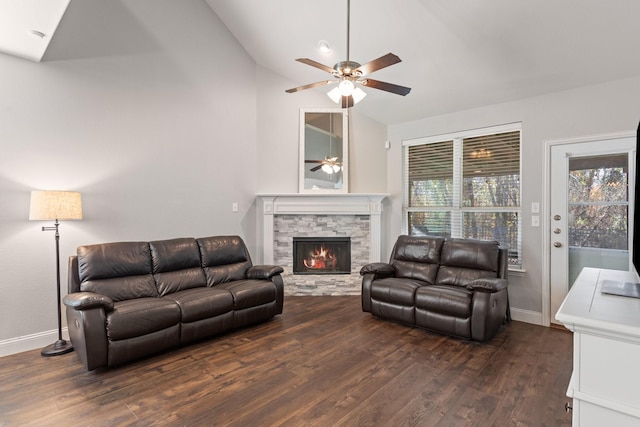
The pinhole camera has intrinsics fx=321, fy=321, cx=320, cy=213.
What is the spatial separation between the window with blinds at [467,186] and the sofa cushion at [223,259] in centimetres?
263

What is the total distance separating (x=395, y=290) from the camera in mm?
3691

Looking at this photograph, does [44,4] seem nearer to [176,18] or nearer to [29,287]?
[176,18]

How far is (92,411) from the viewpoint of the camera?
2.12 meters

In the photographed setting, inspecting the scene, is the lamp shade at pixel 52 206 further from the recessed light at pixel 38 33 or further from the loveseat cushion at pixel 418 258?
the loveseat cushion at pixel 418 258

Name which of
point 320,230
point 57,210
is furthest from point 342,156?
point 57,210

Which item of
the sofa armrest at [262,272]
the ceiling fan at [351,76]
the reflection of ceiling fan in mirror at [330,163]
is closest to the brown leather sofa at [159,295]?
the sofa armrest at [262,272]

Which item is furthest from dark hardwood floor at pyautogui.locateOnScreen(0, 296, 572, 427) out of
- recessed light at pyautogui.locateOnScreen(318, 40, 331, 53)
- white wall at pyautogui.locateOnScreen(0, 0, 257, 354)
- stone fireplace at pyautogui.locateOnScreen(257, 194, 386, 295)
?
recessed light at pyautogui.locateOnScreen(318, 40, 331, 53)

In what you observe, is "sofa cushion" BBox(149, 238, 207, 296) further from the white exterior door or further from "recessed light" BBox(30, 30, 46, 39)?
the white exterior door

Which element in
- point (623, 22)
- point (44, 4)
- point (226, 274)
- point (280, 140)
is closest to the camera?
point (44, 4)

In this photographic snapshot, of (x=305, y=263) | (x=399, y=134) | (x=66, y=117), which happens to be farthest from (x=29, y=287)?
(x=399, y=134)

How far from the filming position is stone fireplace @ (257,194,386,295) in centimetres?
501

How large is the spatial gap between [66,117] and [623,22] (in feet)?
16.9

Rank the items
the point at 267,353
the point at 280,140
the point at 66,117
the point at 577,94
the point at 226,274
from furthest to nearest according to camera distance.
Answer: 1. the point at 280,140
2. the point at 226,274
3. the point at 577,94
4. the point at 66,117
5. the point at 267,353

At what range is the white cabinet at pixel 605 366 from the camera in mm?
1064
